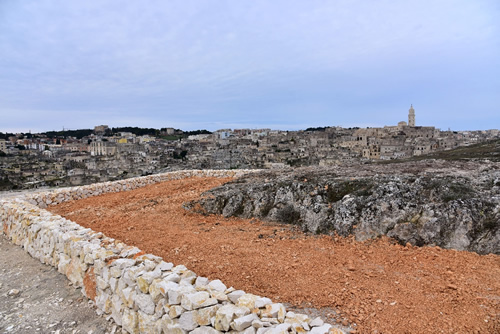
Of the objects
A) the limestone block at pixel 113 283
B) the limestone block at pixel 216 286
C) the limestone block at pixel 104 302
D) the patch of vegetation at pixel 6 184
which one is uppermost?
the limestone block at pixel 216 286

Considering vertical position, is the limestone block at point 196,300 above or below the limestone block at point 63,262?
above

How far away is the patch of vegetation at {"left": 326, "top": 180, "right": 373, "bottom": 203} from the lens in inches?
368

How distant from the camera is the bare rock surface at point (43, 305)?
6125mm

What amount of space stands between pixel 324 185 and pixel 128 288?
7140 millimetres

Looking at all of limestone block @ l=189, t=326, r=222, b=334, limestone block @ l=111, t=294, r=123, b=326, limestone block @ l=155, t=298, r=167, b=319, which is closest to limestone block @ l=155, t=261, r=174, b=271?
limestone block @ l=155, t=298, r=167, b=319

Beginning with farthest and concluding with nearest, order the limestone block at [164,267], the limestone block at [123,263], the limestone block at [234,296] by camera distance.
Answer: the limestone block at [123,263] → the limestone block at [164,267] → the limestone block at [234,296]

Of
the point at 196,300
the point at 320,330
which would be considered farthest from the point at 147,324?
the point at 320,330

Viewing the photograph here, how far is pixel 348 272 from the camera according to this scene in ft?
19.6

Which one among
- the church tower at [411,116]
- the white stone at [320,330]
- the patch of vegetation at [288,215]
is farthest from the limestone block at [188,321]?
the church tower at [411,116]

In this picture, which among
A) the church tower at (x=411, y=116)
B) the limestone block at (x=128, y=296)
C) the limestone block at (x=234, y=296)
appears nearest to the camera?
the limestone block at (x=234, y=296)

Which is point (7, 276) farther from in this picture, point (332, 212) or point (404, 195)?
point (404, 195)

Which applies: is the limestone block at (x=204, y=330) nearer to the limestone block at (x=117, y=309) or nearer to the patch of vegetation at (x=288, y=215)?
the limestone block at (x=117, y=309)

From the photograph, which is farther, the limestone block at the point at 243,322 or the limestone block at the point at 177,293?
the limestone block at the point at 177,293

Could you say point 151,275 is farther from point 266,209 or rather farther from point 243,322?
point 266,209
